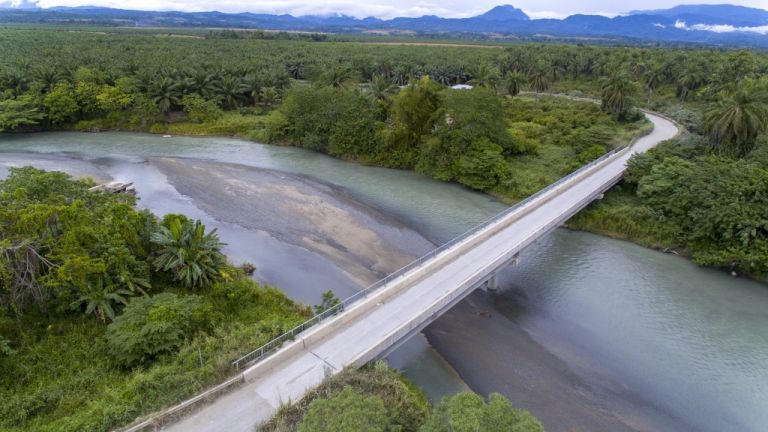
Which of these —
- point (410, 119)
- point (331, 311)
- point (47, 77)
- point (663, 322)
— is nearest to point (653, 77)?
point (410, 119)

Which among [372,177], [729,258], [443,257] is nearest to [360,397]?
[443,257]

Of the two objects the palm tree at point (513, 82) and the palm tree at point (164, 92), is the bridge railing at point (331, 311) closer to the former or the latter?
the palm tree at point (513, 82)

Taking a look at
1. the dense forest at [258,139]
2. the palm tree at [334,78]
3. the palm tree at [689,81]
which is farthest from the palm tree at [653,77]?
the palm tree at [334,78]

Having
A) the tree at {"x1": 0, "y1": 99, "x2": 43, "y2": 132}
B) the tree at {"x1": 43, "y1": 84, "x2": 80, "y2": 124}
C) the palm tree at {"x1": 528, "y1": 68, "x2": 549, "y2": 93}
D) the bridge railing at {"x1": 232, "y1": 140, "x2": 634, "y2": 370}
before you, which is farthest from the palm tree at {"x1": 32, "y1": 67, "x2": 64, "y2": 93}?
the palm tree at {"x1": 528, "y1": 68, "x2": 549, "y2": 93}

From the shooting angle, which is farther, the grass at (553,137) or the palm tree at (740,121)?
the grass at (553,137)

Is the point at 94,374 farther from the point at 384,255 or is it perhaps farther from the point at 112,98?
the point at 112,98

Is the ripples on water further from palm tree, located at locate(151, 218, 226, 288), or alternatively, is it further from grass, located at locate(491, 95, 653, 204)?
palm tree, located at locate(151, 218, 226, 288)
